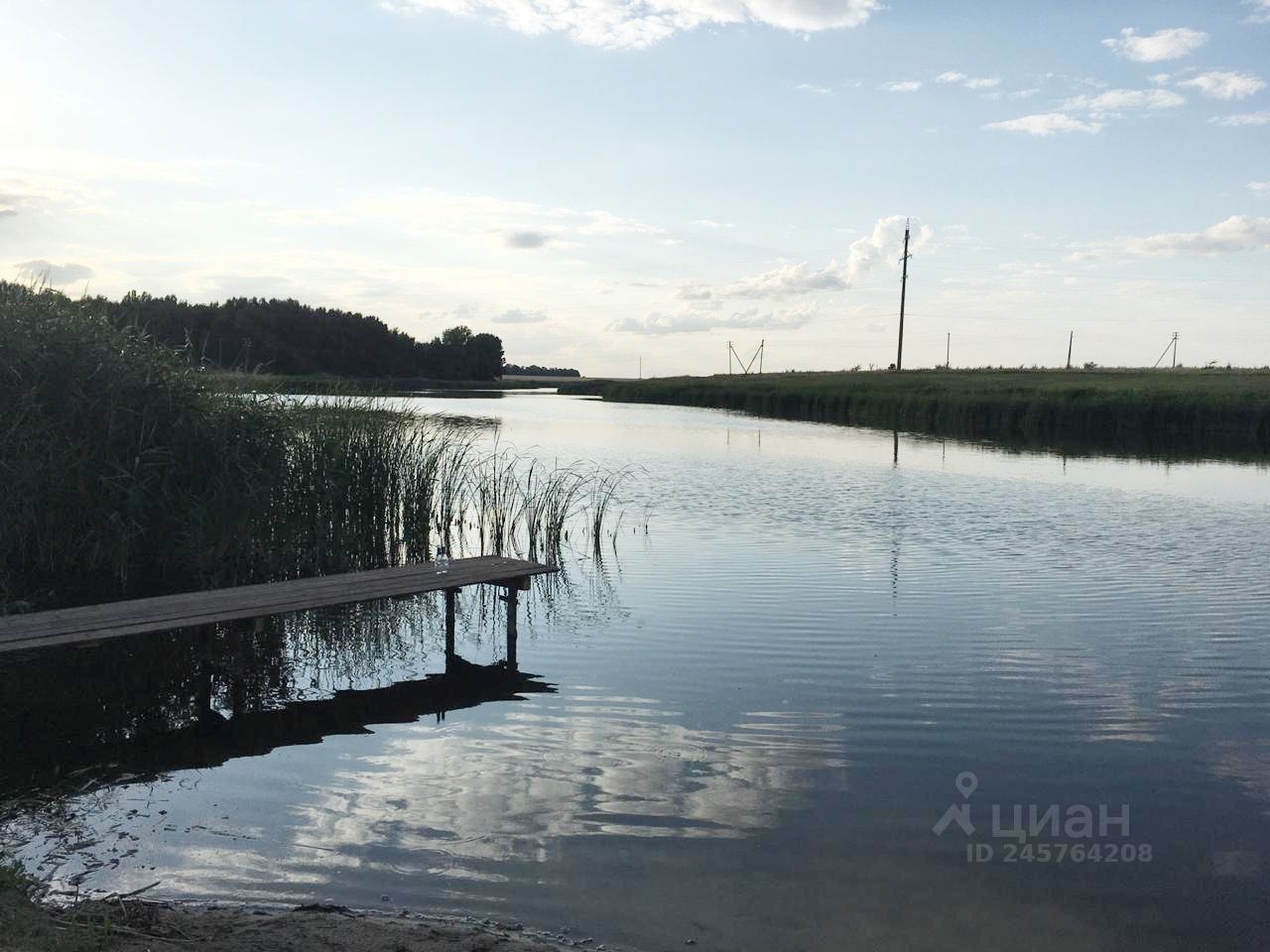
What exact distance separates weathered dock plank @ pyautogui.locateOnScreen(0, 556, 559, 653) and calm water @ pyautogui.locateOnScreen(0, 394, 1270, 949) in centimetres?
63

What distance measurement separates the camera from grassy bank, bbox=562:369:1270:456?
1535 inches

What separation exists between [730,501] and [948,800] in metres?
14.2

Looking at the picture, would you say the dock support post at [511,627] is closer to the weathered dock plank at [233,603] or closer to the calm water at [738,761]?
the weathered dock plank at [233,603]

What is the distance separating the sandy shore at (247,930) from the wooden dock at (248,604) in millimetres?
3434

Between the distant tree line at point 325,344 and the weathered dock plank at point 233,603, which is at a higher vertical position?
the distant tree line at point 325,344

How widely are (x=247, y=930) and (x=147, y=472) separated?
7.88 m

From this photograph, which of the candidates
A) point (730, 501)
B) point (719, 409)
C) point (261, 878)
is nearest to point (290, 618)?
point (261, 878)

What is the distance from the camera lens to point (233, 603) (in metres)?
8.59

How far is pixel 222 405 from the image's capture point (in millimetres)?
12070

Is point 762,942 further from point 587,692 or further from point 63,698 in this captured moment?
point 63,698

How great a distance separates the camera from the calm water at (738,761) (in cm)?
496

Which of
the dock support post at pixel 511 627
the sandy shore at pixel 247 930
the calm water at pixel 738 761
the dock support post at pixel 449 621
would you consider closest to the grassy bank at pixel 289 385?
the calm water at pixel 738 761

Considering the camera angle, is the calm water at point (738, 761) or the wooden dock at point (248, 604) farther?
the wooden dock at point (248, 604)

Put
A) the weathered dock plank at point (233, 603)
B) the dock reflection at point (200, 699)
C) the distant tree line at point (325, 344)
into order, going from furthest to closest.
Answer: the distant tree line at point (325, 344) < the weathered dock plank at point (233, 603) < the dock reflection at point (200, 699)
